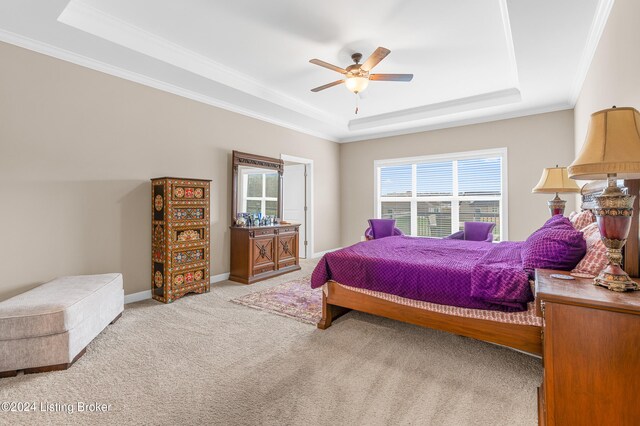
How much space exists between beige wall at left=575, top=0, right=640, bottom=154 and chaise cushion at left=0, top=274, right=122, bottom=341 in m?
3.94

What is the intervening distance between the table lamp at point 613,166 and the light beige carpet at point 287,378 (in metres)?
0.92

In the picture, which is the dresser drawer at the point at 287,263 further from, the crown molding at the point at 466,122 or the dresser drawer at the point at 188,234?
the crown molding at the point at 466,122

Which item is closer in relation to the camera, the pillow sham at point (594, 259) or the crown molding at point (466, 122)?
the pillow sham at point (594, 259)

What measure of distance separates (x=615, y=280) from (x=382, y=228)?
3.88 meters

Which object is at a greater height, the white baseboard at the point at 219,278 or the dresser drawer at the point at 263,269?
the dresser drawer at the point at 263,269

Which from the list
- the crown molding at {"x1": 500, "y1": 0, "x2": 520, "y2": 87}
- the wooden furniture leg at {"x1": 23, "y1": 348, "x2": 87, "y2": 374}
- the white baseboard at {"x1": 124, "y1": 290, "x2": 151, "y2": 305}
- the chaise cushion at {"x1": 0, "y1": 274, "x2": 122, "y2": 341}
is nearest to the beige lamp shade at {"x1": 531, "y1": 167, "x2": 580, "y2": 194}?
the crown molding at {"x1": 500, "y1": 0, "x2": 520, "y2": 87}

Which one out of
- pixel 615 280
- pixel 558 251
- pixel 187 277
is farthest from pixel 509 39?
pixel 187 277

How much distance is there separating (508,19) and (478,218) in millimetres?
3603

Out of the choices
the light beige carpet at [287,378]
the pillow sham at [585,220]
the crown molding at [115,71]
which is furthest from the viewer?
the crown molding at [115,71]

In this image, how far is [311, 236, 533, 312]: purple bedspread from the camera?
197cm

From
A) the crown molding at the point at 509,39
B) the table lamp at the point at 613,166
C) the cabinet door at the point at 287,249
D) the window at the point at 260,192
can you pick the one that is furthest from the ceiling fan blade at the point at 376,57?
the cabinet door at the point at 287,249

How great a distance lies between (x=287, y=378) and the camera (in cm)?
197

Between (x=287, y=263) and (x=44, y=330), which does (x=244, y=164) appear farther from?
(x=44, y=330)

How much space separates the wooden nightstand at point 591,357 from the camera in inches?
44.5
